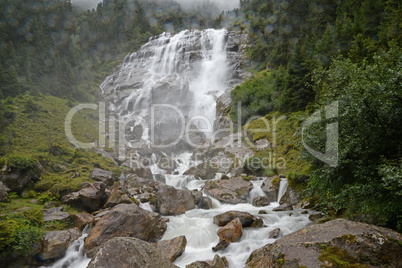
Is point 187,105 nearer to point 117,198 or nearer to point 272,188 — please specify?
point 272,188

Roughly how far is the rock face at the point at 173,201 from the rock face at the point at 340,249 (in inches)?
364

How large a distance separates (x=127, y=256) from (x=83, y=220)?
942cm

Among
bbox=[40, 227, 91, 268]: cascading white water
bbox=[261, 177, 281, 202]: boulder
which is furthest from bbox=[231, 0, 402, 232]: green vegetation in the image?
bbox=[40, 227, 91, 268]: cascading white water

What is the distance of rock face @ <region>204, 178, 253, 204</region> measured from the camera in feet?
55.8

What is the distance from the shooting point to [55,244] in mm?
10203

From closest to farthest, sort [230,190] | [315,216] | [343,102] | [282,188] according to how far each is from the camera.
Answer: [343,102]
[315,216]
[282,188]
[230,190]

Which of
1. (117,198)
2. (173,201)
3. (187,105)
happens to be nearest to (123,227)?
(117,198)

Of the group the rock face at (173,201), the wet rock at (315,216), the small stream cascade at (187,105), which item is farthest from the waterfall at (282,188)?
the rock face at (173,201)

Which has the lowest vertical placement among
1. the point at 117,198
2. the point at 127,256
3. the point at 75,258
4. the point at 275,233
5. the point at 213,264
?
the point at 75,258

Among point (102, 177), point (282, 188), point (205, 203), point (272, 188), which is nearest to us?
point (205, 203)

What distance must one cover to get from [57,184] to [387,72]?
65.6 feet

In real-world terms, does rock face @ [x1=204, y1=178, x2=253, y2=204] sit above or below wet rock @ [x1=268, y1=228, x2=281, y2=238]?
above

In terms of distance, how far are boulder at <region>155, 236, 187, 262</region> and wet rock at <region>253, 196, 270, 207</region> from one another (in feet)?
23.4

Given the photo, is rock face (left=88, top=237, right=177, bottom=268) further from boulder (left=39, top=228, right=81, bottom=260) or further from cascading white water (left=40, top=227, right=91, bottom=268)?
boulder (left=39, top=228, right=81, bottom=260)
